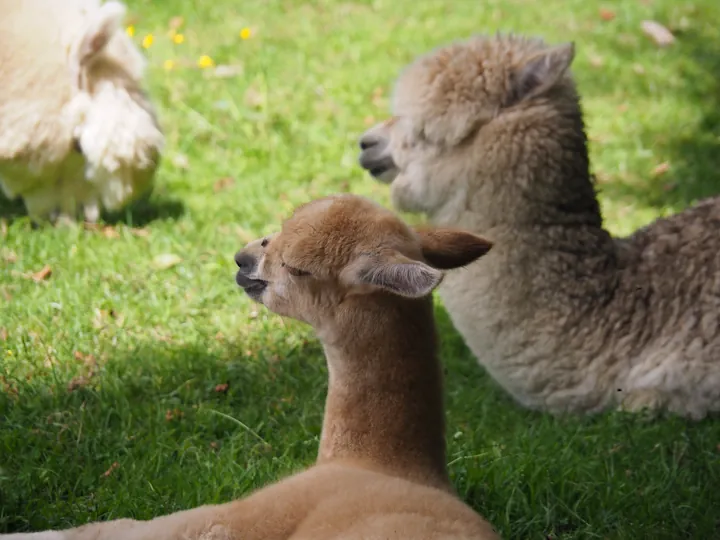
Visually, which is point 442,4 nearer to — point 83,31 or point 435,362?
point 83,31

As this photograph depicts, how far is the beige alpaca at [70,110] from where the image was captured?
5.62m

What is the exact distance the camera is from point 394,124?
492cm

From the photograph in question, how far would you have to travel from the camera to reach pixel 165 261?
18.6 ft

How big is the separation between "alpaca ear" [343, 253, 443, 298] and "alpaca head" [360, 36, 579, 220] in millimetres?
1737

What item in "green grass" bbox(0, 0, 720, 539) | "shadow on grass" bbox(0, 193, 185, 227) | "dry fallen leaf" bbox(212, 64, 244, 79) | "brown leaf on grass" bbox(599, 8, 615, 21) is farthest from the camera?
"brown leaf on grass" bbox(599, 8, 615, 21)

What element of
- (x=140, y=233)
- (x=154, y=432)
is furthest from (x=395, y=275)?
(x=140, y=233)

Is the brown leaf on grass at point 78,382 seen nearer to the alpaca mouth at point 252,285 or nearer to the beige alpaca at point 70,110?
the alpaca mouth at point 252,285

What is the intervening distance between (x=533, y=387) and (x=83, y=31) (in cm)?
304

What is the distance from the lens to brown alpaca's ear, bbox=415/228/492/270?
3.27 meters

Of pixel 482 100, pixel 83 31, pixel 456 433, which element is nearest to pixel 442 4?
pixel 83 31

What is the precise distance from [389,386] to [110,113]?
319 centimetres

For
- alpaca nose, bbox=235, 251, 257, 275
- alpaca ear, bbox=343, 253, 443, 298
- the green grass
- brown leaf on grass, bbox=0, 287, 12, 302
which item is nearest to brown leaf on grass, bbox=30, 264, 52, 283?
the green grass

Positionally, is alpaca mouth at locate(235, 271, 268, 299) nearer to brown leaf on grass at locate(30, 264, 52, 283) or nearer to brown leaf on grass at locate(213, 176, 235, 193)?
brown leaf on grass at locate(30, 264, 52, 283)

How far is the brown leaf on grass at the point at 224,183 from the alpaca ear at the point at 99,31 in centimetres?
134
